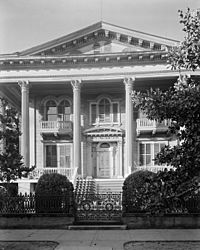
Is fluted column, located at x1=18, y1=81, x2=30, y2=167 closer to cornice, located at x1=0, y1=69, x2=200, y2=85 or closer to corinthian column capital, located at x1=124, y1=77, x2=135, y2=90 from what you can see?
cornice, located at x1=0, y1=69, x2=200, y2=85

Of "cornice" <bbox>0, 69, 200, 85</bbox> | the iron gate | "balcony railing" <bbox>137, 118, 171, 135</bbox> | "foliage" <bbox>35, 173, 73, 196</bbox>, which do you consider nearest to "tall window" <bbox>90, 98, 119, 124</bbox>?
"balcony railing" <bbox>137, 118, 171, 135</bbox>

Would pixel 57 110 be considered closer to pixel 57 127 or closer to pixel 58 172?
pixel 57 127

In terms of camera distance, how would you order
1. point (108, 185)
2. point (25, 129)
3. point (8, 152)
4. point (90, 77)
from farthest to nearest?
point (90, 77) < point (25, 129) < point (108, 185) < point (8, 152)

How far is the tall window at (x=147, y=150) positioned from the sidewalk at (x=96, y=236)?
1378 centimetres

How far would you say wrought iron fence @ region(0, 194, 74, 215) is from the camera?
14164 mm

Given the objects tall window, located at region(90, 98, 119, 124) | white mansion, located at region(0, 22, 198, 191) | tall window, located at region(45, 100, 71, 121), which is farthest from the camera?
tall window, located at region(45, 100, 71, 121)

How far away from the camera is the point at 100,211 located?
46.7 ft

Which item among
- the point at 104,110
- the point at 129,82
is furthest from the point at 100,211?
the point at 104,110

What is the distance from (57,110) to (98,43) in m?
5.30

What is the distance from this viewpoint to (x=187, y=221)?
13.5 metres

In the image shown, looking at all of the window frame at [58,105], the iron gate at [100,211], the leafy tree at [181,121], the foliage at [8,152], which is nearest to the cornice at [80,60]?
the window frame at [58,105]

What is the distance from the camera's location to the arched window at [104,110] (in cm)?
2745

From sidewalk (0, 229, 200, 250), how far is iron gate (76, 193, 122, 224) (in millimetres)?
1010

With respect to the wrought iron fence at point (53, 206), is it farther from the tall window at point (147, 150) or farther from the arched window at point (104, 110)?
the arched window at point (104, 110)
